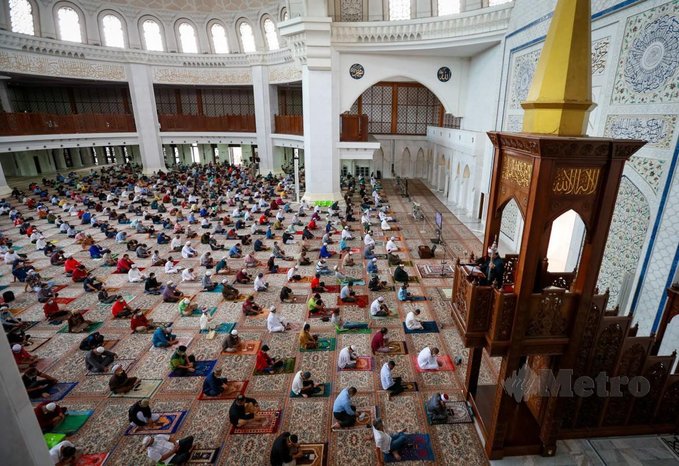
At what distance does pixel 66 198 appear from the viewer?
1502cm

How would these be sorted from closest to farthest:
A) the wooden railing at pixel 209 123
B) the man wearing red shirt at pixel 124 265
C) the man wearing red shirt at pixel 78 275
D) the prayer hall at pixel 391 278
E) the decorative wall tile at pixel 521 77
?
the prayer hall at pixel 391 278 → the man wearing red shirt at pixel 78 275 → the decorative wall tile at pixel 521 77 → the man wearing red shirt at pixel 124 265 → the wooden railing at pixel 209 123

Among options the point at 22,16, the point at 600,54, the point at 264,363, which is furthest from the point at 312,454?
the point at 22,16

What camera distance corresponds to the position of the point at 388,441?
13.1 feet

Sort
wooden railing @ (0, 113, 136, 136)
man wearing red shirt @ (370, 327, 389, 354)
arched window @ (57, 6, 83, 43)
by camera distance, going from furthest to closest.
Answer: arched window @ (57, 6, 83, 43)
wooden railing @ (0, 113, 136, 136)
man wearing red shirt @ (370, 327, 389, 354)

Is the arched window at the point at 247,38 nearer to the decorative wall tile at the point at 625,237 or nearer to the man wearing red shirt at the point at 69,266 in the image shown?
the man wearing red shirt at the point at 69,266

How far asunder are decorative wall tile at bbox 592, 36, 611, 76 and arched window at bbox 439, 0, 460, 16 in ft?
21.4

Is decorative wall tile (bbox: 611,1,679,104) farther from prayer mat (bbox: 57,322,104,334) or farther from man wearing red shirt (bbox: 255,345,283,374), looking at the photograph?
prayer mat (bbox: 57,322,104,334)

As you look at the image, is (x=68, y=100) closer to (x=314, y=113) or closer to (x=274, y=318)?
(x=314, y=113)

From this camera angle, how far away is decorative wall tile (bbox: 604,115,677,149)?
4777 millimetres

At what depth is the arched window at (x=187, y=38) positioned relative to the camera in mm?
18094

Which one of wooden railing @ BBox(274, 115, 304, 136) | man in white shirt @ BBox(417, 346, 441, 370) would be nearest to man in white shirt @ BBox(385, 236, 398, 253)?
man in white shirt @ BBox(417, 346, 441, 370)

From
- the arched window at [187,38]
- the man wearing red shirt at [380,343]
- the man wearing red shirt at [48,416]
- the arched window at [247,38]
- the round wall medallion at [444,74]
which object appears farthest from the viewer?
the arched window at [187,38]

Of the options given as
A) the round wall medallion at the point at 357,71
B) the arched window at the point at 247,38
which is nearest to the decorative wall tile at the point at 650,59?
the round wall medallion at the point at 357,71

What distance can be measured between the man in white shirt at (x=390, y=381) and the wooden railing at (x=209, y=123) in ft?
56.8
